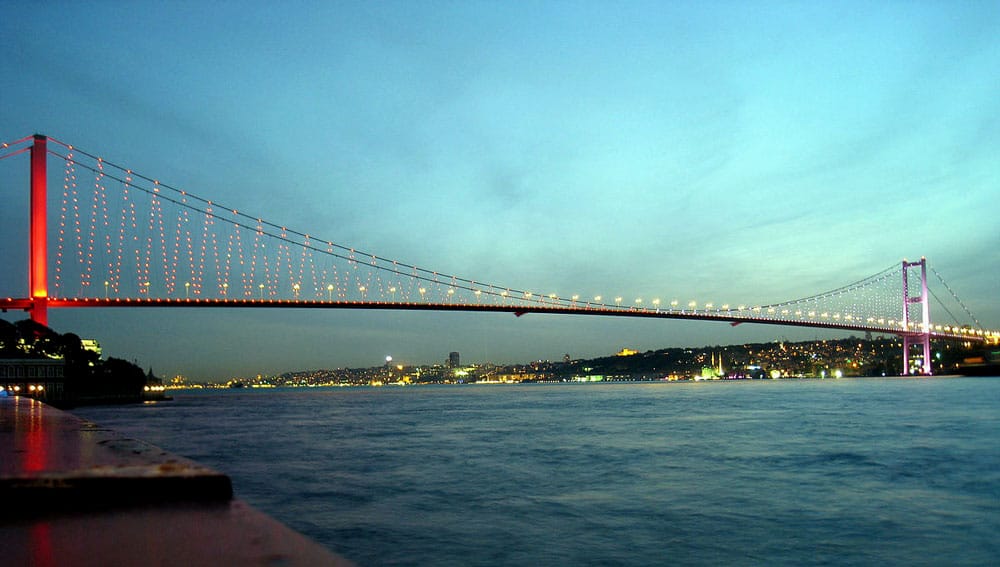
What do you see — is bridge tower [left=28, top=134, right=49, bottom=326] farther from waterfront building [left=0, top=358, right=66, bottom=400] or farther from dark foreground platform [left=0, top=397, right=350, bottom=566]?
dark foreground platform [left=0, top=397, right=350, bottom=566]

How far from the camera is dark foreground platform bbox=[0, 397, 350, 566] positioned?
4.80 ft

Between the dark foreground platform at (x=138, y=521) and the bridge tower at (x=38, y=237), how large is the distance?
40.0 m

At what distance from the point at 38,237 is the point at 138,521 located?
43408 mm

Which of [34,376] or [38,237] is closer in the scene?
[38,237]

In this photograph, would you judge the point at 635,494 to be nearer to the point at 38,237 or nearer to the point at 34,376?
the point at 38,237

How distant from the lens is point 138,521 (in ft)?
5.82

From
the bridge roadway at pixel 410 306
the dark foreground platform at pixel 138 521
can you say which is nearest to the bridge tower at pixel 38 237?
the bridge roadway at pixel 410 306

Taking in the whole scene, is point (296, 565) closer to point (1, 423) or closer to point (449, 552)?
point (449, 552)

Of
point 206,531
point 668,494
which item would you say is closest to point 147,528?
point 206,531

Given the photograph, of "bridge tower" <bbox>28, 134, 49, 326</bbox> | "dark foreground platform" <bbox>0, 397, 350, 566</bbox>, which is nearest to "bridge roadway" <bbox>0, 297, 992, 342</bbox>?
"bridge tower" <bbox>28, 134, 49, 326</bbox>

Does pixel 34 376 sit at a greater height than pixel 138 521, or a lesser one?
lesser

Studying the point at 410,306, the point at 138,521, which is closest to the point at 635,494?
the point at 138,521

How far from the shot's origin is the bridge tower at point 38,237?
119 feet

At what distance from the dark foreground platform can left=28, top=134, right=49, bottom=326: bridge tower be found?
131ft
